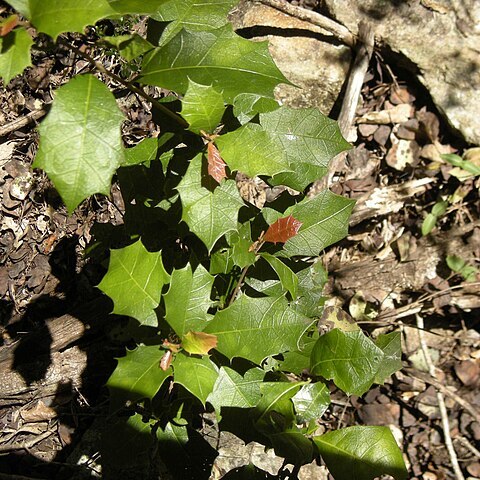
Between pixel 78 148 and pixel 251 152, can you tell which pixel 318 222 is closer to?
pixel 251 152

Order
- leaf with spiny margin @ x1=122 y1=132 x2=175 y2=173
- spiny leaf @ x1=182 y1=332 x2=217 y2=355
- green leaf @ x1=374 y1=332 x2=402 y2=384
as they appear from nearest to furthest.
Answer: spiny leaf @ x1=182 y1=332 x2=217 y2=355 < leaf with spiny margin @ x1=122 y1=132 x2=175 y2=173 < green leaf @ x1=374 y1=332 x2=402 y2=384

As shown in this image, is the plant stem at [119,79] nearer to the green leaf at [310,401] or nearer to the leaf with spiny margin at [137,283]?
the leaf with spiny margin at [137,283]

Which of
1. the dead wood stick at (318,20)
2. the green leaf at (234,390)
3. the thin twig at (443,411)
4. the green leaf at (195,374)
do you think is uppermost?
the dead wood stick at (318,20)

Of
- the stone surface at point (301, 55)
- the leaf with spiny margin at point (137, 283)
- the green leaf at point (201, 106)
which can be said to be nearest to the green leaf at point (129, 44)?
the green leaf at point (201, 106)

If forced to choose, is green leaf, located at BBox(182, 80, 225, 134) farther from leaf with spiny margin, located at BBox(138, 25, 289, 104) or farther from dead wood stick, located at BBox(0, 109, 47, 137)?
dead wood stick, located at BBox(0, 109, 47, 137)

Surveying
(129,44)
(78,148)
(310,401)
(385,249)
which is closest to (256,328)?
(310,401)

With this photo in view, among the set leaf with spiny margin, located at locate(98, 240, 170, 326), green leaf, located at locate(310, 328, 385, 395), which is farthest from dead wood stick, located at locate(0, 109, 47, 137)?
green leaf, located at locate(310, 328, 385, 395)

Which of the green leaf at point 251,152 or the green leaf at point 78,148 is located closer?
the green leaf at point 78,148
